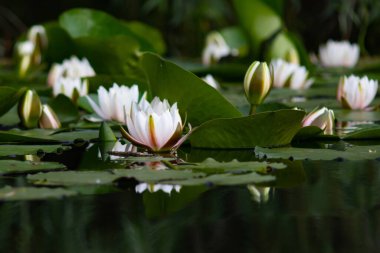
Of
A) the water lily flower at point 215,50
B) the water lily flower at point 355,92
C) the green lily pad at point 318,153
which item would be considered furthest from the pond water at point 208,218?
the water lily flower at point 215,50

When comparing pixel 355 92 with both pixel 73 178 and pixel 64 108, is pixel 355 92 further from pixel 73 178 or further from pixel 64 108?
pixel 73 178

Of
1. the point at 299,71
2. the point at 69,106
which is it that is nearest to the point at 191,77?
the point at 69,106

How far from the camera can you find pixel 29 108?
A: 1851 mm

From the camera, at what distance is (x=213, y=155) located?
1484mm

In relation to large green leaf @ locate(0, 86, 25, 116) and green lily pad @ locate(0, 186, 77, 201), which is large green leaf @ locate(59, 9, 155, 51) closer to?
large green leaf @ locate(0, 86, 25, 116)

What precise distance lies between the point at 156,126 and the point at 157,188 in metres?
0.27

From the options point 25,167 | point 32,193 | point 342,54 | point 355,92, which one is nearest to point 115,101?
point 25,167

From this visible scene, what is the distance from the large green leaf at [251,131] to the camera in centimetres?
147

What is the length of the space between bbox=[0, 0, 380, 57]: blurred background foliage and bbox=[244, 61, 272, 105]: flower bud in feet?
11.3

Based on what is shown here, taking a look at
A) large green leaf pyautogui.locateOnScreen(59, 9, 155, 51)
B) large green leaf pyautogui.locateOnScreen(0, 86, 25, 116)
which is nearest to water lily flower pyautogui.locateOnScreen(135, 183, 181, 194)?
large green leaf pyautogui.locateOnScreen(0, 86, 25, 116)

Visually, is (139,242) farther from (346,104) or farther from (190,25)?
(190,25)

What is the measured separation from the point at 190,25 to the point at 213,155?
433 cm

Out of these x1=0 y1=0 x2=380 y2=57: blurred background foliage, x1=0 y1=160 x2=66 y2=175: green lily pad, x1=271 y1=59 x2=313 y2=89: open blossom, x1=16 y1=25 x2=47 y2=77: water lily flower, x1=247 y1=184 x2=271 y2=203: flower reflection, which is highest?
x1=0 y1=0 x2=380 y2=57: blurred background foliage

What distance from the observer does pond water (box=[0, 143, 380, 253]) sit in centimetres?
85
